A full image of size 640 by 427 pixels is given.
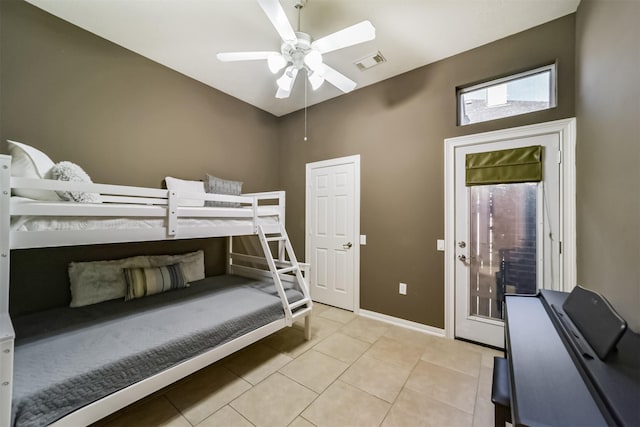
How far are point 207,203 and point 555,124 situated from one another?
3.40 m

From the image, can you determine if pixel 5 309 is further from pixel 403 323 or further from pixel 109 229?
pixel 403 323

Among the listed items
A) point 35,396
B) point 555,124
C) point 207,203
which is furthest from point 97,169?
point 555,124

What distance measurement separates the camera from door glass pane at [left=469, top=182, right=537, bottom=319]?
2113 mm

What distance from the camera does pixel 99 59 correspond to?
2.20 metres

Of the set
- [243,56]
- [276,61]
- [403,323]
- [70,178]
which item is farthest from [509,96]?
[70,178]

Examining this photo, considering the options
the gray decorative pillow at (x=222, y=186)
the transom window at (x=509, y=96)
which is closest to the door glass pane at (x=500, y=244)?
the transom window at (x=509, y=96)

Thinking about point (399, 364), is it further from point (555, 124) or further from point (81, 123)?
point (81, 123)

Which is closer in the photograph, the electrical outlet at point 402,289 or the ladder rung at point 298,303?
the ladder rung at point 298,303

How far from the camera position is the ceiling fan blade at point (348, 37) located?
4.84 feet

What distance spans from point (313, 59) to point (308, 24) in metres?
0.55

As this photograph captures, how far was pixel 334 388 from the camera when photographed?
1.73 metres

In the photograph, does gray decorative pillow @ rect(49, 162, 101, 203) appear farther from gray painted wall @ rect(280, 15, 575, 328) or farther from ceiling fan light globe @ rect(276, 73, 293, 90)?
gray painted wall @ rect(280, 15, 575, 328)

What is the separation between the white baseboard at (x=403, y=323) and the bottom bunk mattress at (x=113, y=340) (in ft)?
3.82

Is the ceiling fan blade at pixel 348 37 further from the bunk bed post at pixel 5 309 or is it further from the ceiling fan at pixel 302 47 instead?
the bunk bed post at pixel 5 309
